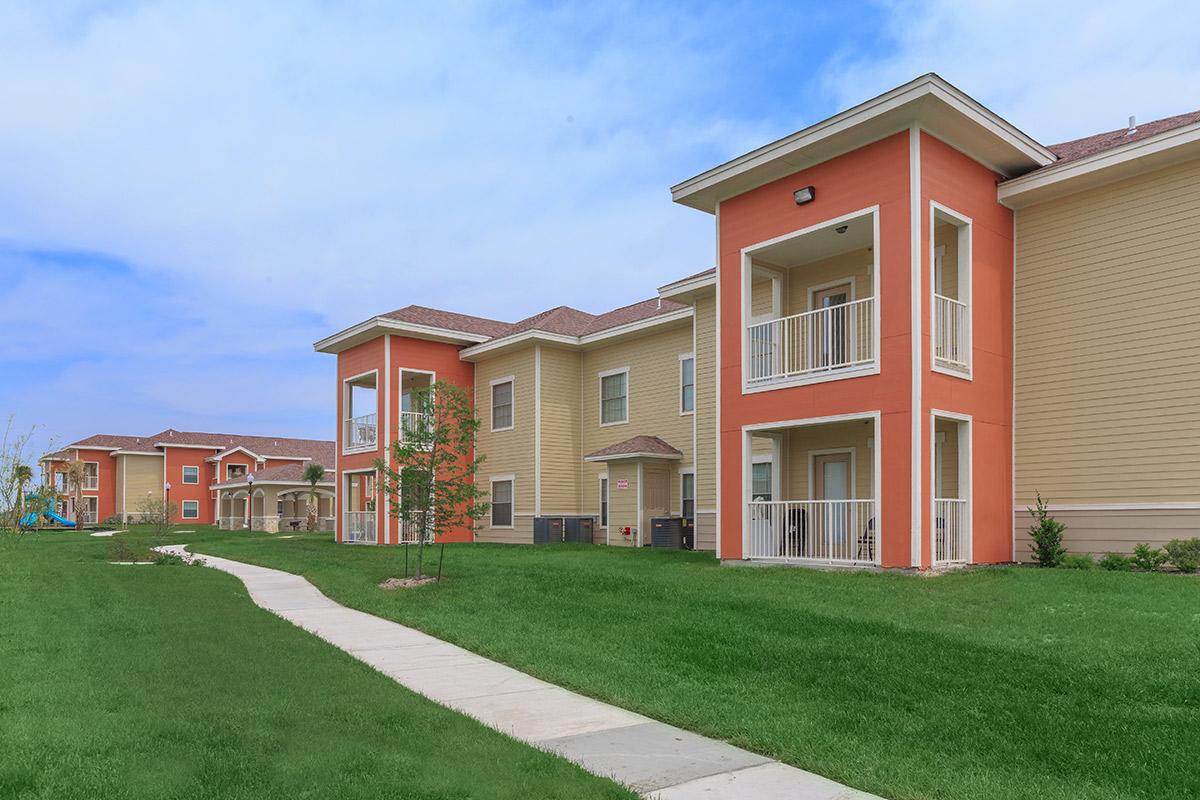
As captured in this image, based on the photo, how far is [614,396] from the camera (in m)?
26.5

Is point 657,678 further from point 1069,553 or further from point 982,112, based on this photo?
point 982,112

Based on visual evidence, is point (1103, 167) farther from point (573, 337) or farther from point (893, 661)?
point (573, 337)

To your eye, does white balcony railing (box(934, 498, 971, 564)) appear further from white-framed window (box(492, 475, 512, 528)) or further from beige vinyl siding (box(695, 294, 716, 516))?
white-framed window (box(492, 475, 512, 528))

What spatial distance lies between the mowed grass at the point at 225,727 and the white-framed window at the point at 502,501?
17.6 m

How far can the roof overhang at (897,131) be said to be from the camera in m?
13.6

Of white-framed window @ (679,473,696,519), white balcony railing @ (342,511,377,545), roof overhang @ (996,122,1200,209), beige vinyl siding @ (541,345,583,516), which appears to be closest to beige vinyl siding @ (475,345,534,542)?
beige vinyl siding @ (541,345,583,516)

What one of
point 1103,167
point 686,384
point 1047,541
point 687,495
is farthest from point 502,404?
point 1103,167

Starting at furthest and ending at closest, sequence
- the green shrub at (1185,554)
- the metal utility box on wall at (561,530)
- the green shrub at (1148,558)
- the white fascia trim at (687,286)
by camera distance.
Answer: the metal utility box on wall at (561,530) < the white fascia trim at (687,286) < the green shrub at (1148,558) < the green shrub at (1185,554)

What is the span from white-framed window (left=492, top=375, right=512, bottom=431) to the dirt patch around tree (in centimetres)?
1294

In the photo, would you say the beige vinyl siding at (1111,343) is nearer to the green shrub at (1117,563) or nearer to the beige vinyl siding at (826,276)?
the green shrub at (1117,563)

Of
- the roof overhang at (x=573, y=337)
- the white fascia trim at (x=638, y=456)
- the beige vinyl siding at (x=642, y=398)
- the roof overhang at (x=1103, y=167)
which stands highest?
the roof overhang at (x=1103, y=167)

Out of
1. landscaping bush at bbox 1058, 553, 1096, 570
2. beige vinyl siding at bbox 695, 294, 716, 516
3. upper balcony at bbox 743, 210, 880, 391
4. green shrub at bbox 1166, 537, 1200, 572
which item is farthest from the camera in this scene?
beige vinyl siding at bbox 695, 294, 716, 516

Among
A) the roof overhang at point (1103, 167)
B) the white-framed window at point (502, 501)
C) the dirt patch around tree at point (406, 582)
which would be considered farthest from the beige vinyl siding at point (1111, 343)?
the white-framed window at point (502, 501)

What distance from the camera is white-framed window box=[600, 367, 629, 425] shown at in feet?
85.1
